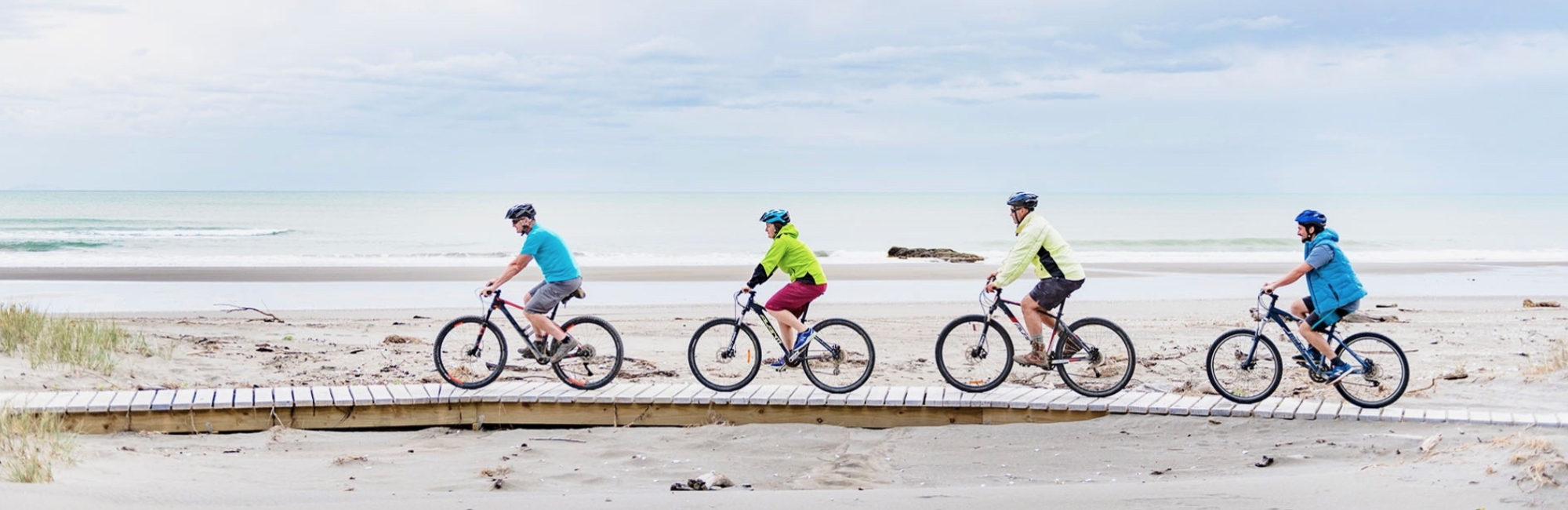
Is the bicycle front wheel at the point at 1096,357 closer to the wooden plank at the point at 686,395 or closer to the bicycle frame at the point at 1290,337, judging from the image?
the bicycle frame at the point at 1290,337

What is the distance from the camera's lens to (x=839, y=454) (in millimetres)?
8148

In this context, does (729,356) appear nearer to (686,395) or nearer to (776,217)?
(686,395)

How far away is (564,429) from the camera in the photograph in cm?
885

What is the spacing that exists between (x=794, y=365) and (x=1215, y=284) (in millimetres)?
19202

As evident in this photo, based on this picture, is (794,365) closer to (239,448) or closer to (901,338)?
(239,448)

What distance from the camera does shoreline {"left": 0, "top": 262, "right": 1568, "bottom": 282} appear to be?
27.6m

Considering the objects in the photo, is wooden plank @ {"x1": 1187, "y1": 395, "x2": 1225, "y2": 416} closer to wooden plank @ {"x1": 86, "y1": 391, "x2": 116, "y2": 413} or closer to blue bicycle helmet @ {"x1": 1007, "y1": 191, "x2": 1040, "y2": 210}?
blue bicycle helmet @ {"x1": 1007, "y1": 191, "x2": 1040, "y2": 210}

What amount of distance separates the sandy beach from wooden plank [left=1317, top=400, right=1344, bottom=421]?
3.2 inches

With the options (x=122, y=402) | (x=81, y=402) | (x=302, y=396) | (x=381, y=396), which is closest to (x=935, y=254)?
(x=381, y=396)

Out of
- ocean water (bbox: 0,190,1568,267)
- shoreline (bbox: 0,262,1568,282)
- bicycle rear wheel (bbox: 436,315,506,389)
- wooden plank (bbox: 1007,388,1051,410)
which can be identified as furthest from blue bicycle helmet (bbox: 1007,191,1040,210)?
ocean water (bbox: 0,190,1568,267)

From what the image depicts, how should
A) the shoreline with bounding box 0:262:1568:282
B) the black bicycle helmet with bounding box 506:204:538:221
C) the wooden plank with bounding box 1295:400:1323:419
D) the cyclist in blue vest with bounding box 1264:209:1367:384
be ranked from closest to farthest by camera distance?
1. the cyclist in blue vest with bounding box 1264:209:1367:384
2. the wooden plank with bounding box 1295:400:1323:419
3. the black bicycle helmet with bounding box 506:204:538:221
4. the shoreline with bounding box 0:262:1568:282

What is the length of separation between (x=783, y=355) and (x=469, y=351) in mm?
2348

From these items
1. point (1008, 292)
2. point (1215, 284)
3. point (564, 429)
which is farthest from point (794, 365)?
point (1215, 284)

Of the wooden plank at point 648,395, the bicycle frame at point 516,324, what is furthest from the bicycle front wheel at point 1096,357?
the bicycle frame at point 516,324
